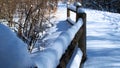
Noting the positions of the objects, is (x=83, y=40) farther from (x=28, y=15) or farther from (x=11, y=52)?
(x=28, y=15)

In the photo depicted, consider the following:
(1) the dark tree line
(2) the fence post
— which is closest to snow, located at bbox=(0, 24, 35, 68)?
(2) the fence post

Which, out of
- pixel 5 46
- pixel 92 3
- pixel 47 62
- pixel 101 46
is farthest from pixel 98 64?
pixel 92 3

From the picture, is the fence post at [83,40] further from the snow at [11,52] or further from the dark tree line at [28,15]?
the dark tree line at [28,15]

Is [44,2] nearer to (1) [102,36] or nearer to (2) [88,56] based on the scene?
(1) [102,36]

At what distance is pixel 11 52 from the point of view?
1755mm

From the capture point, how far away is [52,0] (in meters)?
13.1

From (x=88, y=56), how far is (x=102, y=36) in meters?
3.29

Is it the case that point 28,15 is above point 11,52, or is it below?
below

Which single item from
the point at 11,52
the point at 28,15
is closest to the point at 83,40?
the point at 11,52

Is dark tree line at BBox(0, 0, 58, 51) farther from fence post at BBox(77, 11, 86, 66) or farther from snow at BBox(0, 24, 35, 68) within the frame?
snow at BBox(0, 24, 35, 68)

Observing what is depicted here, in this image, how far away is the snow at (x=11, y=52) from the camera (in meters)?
1.72

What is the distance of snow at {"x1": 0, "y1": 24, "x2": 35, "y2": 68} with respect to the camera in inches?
67.6

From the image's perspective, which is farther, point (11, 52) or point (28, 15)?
point (28, 15)

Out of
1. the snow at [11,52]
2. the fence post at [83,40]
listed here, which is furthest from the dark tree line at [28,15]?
the snow at [11,52]
